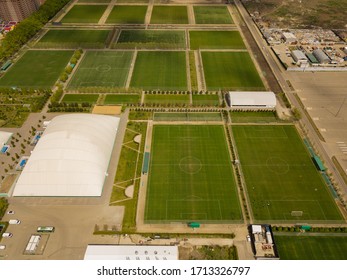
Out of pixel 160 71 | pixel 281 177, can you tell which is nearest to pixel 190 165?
pixel 281 177

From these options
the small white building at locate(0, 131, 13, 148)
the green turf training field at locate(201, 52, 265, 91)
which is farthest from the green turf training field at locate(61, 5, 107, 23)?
the small white building at locate(0, 131, 13, 148)

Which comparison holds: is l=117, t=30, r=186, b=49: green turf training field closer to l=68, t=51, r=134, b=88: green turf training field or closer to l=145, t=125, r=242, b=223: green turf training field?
l=68, t=51, r=134, b=88: green turf training field

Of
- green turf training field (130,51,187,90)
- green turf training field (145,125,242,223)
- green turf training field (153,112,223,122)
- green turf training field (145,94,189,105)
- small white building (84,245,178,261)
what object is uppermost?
green turf training field (130,51,187,90)

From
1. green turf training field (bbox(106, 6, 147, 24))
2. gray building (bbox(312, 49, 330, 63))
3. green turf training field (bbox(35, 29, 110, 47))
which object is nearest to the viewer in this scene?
gray building (bbox(312, 49, 330, 63))

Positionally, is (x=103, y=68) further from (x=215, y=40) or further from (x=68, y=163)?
(x=68, y=163)

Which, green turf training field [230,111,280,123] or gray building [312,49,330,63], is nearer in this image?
green turf training field [230,111,280,123]

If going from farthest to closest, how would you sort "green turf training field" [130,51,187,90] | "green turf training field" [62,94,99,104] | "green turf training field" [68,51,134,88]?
"green turf training field" [68,51,134,88]
"green turf training field" [130,51,187,90]
"green turf training field" [62,94,99,104]

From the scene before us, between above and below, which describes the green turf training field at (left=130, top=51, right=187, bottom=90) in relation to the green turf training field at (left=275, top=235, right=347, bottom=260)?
above
